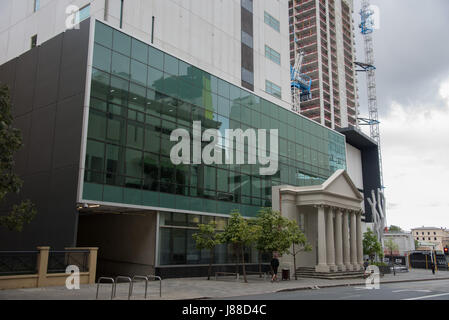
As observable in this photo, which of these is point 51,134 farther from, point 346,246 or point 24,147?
point 346,246

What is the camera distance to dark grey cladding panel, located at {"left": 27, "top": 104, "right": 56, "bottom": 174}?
2761 cm

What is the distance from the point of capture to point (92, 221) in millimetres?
35094

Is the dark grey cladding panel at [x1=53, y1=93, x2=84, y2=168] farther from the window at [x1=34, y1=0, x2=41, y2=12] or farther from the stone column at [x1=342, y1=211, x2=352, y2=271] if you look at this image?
the stone column at [x1=342, y1=211, x2=352, y2=271]

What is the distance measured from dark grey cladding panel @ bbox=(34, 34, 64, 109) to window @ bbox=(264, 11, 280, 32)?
2524 centimetres

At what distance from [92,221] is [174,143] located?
35.2ft

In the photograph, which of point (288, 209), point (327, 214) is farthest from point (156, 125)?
point (327, 214)

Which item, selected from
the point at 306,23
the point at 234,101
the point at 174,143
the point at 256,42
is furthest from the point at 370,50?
the point at 174,143

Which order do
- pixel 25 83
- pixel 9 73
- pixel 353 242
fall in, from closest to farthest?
pixel 25 83 < pixel 9 73 < pixel 353 242

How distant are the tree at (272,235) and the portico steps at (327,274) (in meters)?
7.00

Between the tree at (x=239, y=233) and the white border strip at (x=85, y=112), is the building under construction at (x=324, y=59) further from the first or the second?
the white border strip at (x=85, y=112)

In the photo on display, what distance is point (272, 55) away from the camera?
46.7m

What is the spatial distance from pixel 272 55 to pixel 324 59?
80.5 m

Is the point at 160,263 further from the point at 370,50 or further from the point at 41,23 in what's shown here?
the point at 370,50

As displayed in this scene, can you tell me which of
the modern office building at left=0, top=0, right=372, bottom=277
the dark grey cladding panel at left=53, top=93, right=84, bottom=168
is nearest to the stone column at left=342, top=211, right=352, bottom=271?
the modern office building at left=0, top=0, right=372, bottom=277
